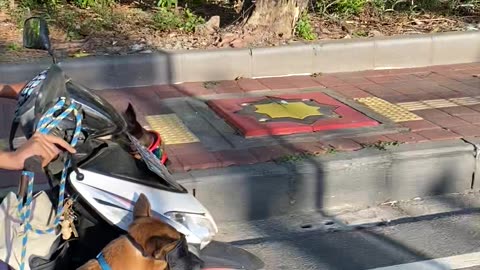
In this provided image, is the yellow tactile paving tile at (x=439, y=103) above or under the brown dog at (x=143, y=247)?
under

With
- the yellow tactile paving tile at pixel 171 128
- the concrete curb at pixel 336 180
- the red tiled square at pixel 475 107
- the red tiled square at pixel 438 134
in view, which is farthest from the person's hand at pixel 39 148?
the red tiled square at pixel 475 107

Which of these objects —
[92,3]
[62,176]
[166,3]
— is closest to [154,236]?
[62,176]

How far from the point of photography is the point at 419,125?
17.8 ft

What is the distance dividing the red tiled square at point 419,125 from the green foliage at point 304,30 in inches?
86.8

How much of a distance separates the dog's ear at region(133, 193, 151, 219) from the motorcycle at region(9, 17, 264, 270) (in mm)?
82

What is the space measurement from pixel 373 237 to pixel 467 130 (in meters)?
1.53

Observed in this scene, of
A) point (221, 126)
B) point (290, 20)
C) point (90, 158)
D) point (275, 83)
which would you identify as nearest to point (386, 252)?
point (221, 126)

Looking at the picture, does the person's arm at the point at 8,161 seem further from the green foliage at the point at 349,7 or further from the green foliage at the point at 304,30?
the green foliage at the point at 349,7

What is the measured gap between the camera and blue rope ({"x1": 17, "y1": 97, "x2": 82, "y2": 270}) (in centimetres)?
229

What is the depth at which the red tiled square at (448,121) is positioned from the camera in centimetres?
546

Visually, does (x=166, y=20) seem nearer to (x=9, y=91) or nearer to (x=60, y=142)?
(x=9, y=91)

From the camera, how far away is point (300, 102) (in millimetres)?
5953

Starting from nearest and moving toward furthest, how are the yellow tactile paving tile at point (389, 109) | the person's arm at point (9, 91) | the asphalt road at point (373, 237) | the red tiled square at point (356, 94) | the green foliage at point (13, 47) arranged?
the person's arm at point (9, 91) < the asphalt road at point (373, 237) < the yellow tactile paving tile at point (389, 109) < the red tiled square at point (356, 94) < the green foliage at point (13, 47)

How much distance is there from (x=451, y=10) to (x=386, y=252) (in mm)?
5614
